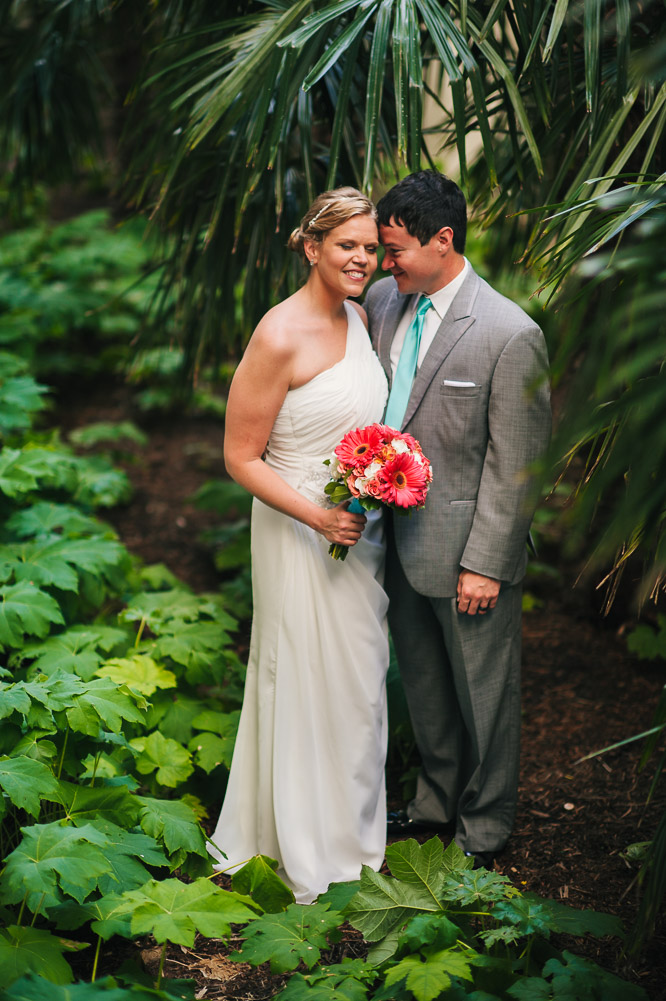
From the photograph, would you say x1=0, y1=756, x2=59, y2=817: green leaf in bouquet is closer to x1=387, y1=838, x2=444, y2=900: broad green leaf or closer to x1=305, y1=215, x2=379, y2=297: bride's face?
x1=387, y1=838, x2=444, y2=900: broad green leaf

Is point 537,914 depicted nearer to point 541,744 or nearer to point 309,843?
point 309,843

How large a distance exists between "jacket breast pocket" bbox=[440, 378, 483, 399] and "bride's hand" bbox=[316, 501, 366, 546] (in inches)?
17.3

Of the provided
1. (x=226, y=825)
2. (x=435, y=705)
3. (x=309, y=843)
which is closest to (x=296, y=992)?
(x=309, y=843)

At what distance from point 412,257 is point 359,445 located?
576 millimetres

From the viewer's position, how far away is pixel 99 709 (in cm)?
224

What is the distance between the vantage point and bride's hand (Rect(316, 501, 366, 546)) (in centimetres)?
244

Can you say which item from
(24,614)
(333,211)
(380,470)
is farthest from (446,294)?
(24,614)

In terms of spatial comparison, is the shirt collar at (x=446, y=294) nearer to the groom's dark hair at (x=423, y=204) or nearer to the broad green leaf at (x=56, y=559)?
the groom's dark hair at (x=423, y=204)

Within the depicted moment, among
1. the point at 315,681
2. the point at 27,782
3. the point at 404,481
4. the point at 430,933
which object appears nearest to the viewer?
the point at 430,933

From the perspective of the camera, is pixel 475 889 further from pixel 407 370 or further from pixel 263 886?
pixel 407 370

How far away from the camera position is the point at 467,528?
2.60 meters

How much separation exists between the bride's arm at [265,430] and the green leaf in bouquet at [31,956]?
1.22 m

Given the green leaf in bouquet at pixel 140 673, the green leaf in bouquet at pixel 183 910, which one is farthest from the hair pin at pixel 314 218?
the green leaf in bouquet at pixel 183 910

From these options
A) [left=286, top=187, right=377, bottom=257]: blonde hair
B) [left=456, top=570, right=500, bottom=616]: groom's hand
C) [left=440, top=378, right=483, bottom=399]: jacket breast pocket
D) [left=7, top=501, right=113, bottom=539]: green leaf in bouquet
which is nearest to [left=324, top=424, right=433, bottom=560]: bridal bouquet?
[left=440, top=378, right=483, bottom=399]: jacket breast pocket
